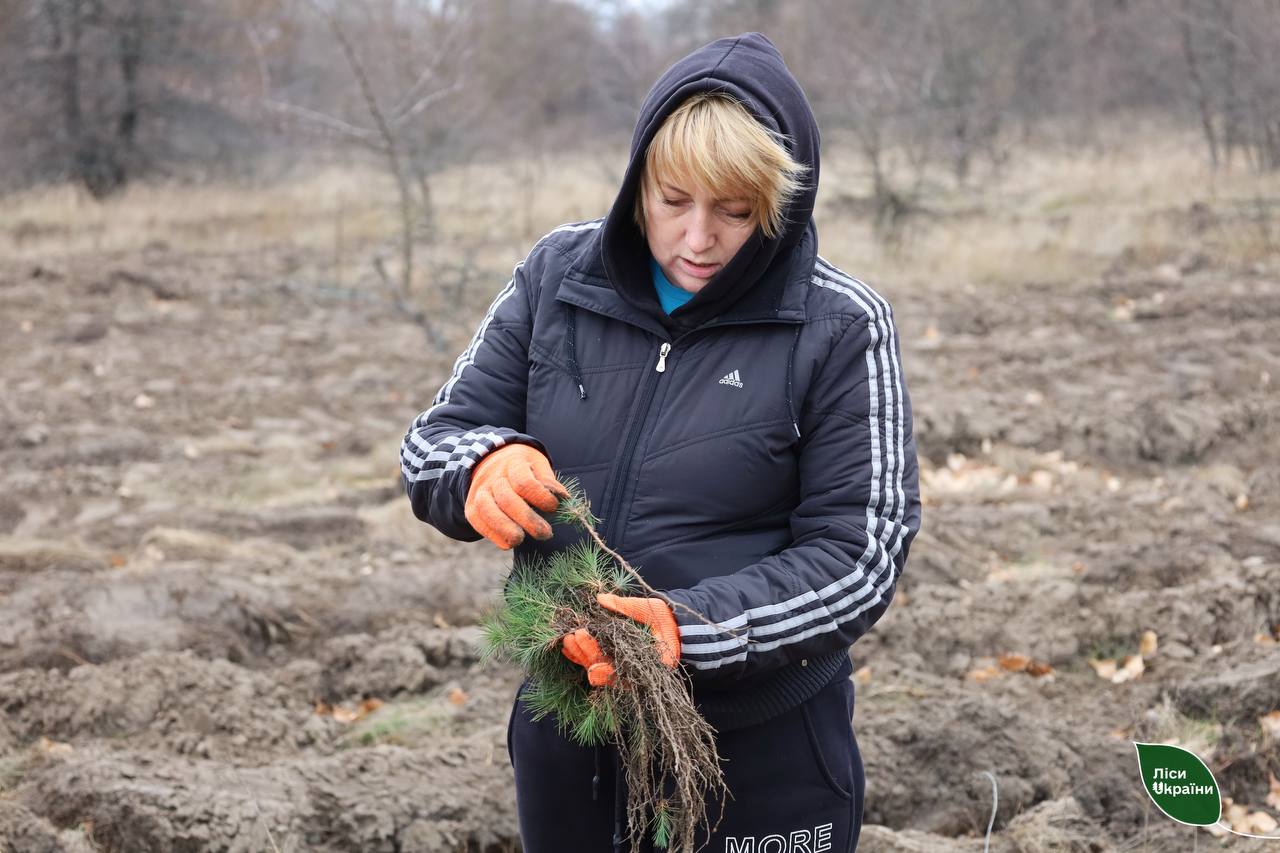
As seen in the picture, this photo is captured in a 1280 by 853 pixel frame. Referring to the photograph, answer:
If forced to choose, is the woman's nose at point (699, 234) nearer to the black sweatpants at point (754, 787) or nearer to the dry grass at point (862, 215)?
the black sweatpants at point (754, 787)

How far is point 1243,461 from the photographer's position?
285 inches

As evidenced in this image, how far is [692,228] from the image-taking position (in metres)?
1.93

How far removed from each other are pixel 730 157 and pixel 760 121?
84mm

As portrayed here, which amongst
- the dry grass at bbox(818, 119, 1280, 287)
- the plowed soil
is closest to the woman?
the plowed soil

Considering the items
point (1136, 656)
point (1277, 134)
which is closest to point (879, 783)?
point (1136, 656)

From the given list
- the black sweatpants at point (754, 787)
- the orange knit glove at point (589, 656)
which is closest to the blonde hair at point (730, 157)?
the orange knit glove at point (589, 656)

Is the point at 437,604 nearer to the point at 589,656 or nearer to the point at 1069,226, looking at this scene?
the point at 589,656

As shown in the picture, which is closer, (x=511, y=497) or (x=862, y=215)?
(x=511, y=497)

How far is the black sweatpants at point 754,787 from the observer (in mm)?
2014

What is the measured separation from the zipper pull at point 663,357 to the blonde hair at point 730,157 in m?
0.23

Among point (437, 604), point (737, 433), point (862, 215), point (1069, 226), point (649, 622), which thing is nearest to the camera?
point (649, 622)

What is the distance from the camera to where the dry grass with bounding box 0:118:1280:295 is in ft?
45.1

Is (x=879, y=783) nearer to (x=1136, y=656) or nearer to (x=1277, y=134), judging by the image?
(x=1136, y=656)

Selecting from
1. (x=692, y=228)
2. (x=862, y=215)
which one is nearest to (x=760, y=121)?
(x=692, y=228)
